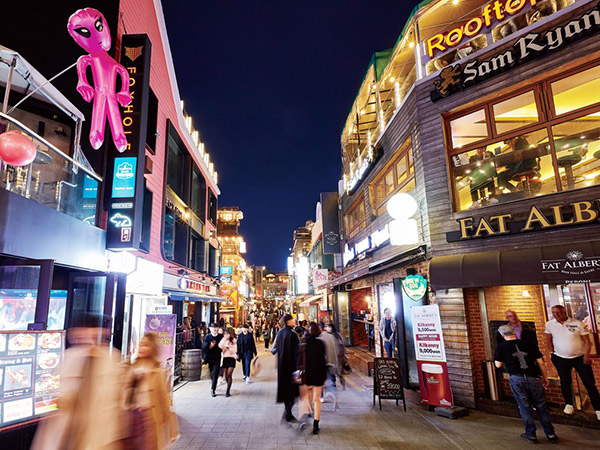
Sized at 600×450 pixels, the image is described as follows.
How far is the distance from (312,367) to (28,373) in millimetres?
4516

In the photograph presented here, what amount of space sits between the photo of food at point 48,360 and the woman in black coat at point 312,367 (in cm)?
A: 411

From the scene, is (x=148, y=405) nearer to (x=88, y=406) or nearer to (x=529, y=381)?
(x=88, y=406)

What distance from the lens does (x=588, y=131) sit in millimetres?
7234

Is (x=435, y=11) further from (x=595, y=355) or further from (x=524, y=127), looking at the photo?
(x=595, y=355)

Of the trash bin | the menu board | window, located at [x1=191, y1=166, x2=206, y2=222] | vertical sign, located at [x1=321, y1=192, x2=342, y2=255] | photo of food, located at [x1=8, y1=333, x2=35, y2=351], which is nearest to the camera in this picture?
the menu board

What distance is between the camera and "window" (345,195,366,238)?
631 inches

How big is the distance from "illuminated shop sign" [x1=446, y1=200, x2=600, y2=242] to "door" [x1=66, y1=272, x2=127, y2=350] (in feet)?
28.2

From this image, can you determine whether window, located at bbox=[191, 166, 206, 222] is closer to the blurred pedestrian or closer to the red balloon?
the red balloon

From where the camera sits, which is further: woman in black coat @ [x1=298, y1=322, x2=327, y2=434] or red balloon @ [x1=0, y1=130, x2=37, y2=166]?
woman in black coat @ [x1=298, y1=322, x2=327, y2=434]

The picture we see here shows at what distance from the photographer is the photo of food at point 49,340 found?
16.6ft

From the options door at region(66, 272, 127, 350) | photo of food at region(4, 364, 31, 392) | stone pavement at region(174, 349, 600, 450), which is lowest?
stone pavement at region(174, 349, 600, 450)

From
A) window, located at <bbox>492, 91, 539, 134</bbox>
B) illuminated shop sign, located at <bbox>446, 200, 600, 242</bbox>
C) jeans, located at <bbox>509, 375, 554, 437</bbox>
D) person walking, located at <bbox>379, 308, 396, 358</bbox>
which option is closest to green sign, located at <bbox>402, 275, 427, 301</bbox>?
illuminated shop sign, located at <bbox>446, 200, 600, 242</bbox>

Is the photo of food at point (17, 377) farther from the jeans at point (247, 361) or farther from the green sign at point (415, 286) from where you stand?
the green sign at point (415, 286)

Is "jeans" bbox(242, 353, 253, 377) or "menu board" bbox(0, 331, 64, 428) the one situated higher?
"menu board" bbox(0, 331, 64, 428)
